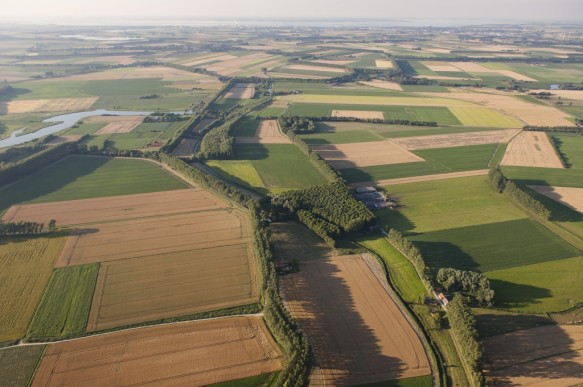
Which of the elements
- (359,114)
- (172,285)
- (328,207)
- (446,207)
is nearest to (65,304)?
(172,285)

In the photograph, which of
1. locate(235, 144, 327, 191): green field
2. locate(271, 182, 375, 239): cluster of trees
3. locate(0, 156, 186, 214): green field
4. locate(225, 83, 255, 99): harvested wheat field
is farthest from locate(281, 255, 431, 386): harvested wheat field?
locate(225, 83, 255, 99): harvested wheat field

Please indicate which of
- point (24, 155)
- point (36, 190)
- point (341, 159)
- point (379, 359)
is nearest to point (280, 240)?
point (379, 359)

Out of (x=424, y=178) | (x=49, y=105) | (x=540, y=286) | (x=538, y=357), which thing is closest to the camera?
(x=538, y=357)

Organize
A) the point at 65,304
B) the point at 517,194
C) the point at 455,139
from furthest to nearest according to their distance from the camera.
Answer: the point at 455,139 → the point at 517,194 → the point at 65,304

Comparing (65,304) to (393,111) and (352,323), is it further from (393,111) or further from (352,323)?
(393,111)

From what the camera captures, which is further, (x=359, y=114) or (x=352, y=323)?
(x=359, y=114)

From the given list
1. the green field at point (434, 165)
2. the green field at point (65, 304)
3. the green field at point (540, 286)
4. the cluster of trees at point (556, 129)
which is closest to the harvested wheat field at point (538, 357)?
the green field at point (540, 286)

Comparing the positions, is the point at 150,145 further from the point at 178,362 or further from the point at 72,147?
the point at 178,362

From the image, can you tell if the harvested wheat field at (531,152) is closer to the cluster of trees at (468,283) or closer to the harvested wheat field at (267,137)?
the cluster of trees at (468,283)
